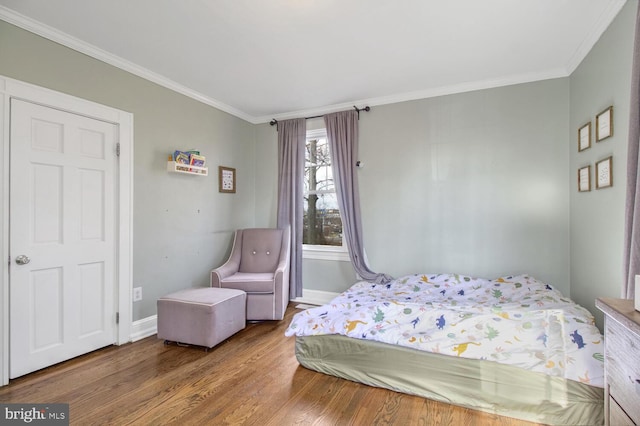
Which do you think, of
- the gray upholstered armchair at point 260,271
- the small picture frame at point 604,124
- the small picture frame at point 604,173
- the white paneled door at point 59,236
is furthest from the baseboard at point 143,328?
the small picture frame at point 604,124

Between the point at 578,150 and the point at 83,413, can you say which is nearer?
the point at 83,413

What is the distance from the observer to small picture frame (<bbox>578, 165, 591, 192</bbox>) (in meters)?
2.38

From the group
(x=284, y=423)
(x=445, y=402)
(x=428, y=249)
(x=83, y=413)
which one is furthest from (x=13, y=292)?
(x=428, y=249)

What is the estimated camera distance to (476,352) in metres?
1.82

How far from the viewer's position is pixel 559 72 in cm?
282

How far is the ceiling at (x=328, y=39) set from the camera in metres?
1.98

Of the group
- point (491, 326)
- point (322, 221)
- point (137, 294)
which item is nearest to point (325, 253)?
point (322, 221)

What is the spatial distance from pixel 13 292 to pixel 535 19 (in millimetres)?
4095

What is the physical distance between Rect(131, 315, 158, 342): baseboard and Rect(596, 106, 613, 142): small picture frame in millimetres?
4046

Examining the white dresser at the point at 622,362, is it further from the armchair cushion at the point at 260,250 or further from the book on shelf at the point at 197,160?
the book on shelf at the point at 197,160

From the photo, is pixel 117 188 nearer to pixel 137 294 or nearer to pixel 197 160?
pixel 197 160

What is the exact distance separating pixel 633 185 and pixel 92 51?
3736 millimetres

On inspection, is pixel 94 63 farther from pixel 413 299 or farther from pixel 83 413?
pixel 413 299

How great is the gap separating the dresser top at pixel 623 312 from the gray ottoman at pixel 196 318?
8.16 feet
